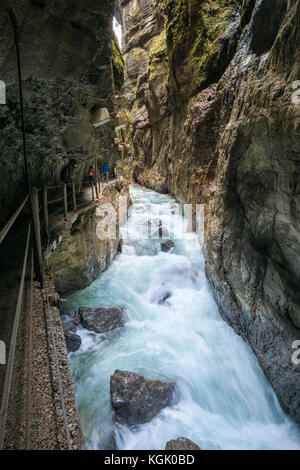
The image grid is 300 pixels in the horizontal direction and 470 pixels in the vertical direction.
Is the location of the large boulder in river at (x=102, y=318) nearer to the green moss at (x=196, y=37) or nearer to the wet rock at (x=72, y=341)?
the wet rock at (x=72, y=341)

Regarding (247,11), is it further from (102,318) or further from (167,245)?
(102,318)

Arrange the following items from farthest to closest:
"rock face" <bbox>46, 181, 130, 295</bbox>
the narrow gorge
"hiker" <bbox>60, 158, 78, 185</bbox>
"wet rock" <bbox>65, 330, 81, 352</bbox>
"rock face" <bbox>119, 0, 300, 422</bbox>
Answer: "hiker" <bbox>60, 158, 78, 185</bbox> < "rock face" <bbox>46, 181, 130, 295</bbox> < "wet rock" <bbox>65, 330, 81, 352</bbox> < "rock face" <bbox>119, 0, 300, 422</bbox> < the narrow gorge

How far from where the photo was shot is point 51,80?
19.6 feet

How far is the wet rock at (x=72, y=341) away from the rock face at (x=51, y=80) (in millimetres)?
4027

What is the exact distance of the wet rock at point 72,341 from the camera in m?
6.32

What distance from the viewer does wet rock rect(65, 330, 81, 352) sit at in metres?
6.32

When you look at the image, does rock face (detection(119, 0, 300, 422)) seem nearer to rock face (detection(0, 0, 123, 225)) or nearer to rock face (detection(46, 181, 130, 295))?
rock face (detection(0, 0, 123, 225))

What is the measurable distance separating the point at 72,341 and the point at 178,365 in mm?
2821

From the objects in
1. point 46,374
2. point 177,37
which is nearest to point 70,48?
point 46,374

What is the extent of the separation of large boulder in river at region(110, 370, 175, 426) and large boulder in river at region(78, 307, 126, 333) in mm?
1986

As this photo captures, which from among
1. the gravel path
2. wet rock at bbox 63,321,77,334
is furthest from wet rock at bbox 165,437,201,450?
wet rock at bbox 63,321,77,334

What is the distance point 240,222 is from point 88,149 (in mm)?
7805
